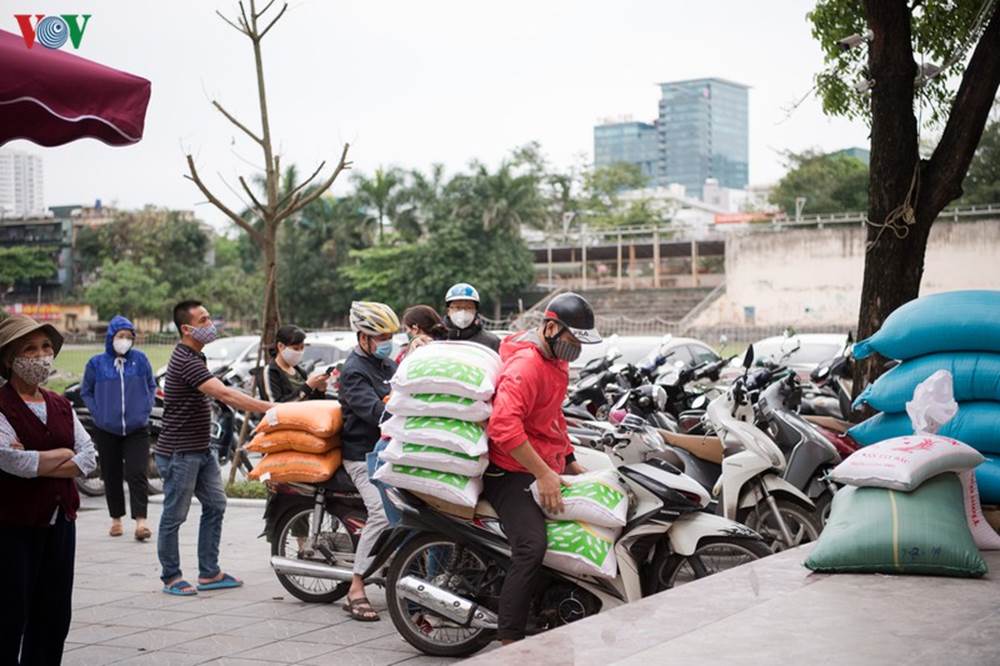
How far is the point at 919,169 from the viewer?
904 cm

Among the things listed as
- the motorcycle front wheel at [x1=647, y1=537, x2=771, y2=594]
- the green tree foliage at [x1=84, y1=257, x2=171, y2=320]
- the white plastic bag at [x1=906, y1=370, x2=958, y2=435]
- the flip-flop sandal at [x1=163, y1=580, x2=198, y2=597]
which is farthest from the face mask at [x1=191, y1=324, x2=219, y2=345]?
the green tree foliage at [x1=84, y1=257, x2=171, y2=320]

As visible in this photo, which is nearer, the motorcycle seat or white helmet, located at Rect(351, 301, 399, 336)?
the motorcycle seat

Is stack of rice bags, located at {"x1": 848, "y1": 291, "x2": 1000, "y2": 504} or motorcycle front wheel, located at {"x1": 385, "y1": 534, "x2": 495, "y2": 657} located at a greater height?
stack of rice bags, located at {"x1": 848, "y1": 291, "x2": 1000, "y2": 504}

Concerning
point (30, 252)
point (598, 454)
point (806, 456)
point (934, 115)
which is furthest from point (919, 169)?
point (30, 252)

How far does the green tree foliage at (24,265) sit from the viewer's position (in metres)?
51.6

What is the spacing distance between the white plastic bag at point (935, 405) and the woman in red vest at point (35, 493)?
4158mm

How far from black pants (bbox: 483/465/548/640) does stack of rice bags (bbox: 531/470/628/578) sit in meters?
0.07

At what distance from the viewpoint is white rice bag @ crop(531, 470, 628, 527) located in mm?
5504

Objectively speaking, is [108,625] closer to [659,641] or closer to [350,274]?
[659,641]

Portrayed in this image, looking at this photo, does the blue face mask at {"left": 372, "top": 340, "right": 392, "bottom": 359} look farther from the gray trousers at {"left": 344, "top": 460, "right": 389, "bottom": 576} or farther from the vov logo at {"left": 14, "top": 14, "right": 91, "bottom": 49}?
the vov logo at {"left": 14, "top": 14, "right": 91, "bottom": 49}

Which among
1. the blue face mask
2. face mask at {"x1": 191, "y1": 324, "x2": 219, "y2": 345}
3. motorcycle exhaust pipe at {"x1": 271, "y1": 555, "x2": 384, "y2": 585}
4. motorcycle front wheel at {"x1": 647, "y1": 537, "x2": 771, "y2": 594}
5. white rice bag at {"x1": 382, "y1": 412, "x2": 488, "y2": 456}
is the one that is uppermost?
face mask at {"x1": 191, "y1": 324, "x2": 219, "y2": 345}

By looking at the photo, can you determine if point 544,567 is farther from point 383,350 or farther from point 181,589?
point 181,589

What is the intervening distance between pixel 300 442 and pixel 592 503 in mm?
2160

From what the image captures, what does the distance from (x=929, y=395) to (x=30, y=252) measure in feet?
176
